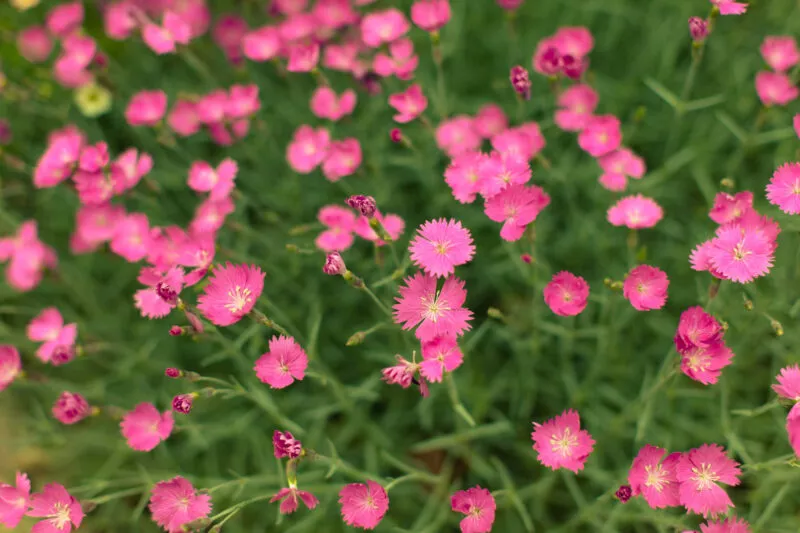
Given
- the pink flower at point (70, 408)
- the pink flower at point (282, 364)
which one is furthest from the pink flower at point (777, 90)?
the pink flower at point (70, 408)

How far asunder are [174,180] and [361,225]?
4.42ft

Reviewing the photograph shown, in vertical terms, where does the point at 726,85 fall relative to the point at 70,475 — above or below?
above

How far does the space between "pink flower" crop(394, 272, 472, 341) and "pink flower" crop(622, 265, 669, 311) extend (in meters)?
0.52

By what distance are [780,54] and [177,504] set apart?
→ 2.73 metres

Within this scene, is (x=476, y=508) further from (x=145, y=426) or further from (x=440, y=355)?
(x=145, y=426)

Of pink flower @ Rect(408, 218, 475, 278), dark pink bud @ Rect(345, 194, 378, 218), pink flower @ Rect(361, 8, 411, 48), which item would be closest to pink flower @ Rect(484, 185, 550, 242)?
pink flower @ Rect(408, 218, 475, 278)

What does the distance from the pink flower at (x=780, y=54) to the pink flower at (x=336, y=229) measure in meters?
1.76

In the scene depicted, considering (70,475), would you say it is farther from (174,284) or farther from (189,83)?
(189,83)

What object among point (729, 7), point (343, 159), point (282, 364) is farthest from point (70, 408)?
point (729, 7)

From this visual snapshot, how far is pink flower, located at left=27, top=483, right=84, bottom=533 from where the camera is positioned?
1.83 meters

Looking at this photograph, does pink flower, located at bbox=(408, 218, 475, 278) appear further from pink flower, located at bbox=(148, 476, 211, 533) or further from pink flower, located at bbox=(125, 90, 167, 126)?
pink flower, located at bbox=(125, 90, 167, 126)

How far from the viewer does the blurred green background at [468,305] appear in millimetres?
2414

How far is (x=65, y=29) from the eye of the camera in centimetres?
313

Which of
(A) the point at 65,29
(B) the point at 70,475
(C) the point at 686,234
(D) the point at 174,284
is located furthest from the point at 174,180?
(C) the point at 686,234
